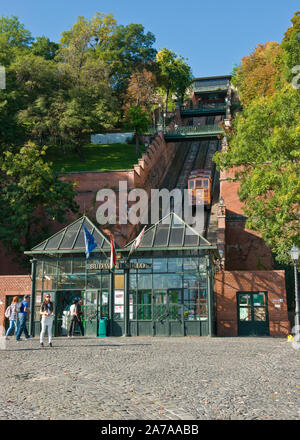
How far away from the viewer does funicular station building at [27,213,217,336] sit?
924 inches

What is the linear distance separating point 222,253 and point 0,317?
15954 millimetres

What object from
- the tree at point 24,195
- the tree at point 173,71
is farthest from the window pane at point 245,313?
the tree at point 173,71

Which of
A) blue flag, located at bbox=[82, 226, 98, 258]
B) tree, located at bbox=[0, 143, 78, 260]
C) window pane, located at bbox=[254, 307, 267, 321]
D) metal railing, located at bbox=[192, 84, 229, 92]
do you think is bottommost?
window pane, located at bbox=[254, 307, 267, 321]

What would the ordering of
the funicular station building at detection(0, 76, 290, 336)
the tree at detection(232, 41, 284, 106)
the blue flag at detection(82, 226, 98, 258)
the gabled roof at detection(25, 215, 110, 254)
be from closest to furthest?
the blue flag at detection(82, 226, 98, 258)
the funicular station building at detection(0, 76, 290, 336)
the gabled roof at detection(25, 215, 110, 254)
the tree at detection(232, 41, 284, 106)

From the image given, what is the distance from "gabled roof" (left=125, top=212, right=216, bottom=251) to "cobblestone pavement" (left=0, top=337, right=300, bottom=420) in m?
7.33

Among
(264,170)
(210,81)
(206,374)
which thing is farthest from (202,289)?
(210,81)

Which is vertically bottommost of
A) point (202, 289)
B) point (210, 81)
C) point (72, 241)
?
point (202, 289)

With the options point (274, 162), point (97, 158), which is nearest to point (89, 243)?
point (274, 162)

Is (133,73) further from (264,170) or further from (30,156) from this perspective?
(264,170)

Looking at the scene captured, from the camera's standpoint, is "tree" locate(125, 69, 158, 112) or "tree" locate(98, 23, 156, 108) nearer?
"tree" locate(125, 69, 158, 112)

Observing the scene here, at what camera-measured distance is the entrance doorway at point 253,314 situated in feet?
81.4

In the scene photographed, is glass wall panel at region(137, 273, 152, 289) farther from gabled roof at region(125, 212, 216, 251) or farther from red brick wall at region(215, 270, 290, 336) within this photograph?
red brick wall at region(215, 270, 290, 336)

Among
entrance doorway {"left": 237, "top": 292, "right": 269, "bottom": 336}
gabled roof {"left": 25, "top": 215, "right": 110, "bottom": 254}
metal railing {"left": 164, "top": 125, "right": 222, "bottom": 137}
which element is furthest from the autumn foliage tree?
metal railing {"left": 164, "top": 125, "right": 222, "bottom": 137}
